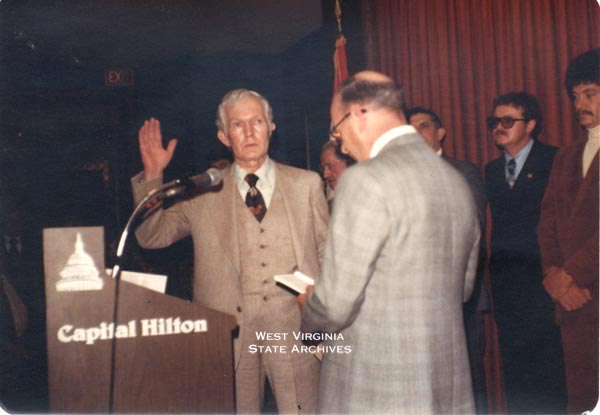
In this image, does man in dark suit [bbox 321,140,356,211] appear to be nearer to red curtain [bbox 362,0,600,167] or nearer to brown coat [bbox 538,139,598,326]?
red curtain [bbox 362,0,600,167]

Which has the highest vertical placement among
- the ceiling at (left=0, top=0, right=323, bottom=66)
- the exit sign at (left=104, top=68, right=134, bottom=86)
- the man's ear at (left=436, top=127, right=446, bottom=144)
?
the ceiling at (left=0, top=0, right=323, bottom=66)

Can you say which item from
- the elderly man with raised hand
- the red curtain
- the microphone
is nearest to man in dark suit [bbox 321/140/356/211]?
the elderly man with raised hand

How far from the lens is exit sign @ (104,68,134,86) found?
2.44 m

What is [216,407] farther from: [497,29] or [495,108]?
[497,29]

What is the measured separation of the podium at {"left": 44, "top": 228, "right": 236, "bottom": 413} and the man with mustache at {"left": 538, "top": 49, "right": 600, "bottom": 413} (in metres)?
1.49

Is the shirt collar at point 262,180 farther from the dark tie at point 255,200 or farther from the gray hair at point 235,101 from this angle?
the gray hair at point 235,101

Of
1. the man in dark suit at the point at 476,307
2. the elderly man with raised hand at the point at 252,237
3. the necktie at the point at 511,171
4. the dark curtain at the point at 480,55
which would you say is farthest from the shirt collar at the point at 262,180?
the necktie at the point at 511,171

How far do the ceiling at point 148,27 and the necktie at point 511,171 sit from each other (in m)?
1.09

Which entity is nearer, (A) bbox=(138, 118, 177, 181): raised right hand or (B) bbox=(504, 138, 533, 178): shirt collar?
(A) bbox=(138, 118, 177, 181): raised right hand

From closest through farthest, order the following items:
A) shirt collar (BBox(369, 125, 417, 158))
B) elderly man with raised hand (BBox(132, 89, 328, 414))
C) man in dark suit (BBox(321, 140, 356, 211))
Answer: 1. shirt collar (BBox(369, 125, 417, 158))
2. elderly man with raised hand (BBox(132, 89, 328, 414))
3. man in dark suit (BBox(321, 140, 356, 211))

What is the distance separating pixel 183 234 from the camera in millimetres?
2068

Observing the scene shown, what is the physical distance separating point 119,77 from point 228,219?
969 mm

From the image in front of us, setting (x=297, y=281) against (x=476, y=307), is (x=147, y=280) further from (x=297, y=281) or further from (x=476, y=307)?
(x=476, y=307)

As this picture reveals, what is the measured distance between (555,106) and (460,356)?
1.37 metres
